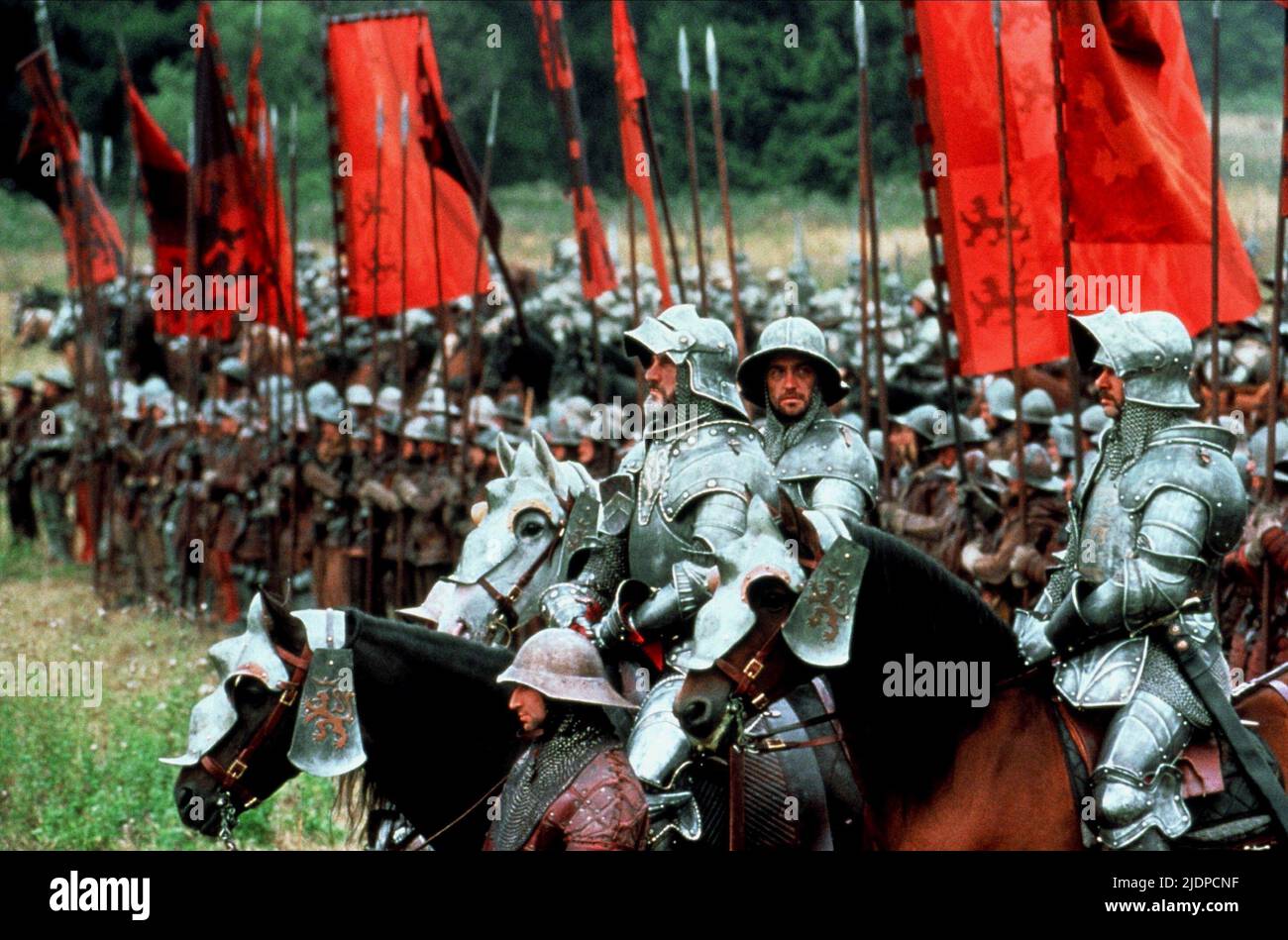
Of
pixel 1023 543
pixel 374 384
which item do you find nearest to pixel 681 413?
pixel 1023 543

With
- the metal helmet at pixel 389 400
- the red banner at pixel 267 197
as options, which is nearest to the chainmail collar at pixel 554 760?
the red banner at pixel 267 197

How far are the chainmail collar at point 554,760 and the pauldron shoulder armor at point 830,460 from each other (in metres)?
1.83

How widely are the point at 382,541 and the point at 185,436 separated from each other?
4.13m

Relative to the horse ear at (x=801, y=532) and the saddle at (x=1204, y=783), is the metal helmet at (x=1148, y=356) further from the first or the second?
the horse ear at (x=801, y=532)

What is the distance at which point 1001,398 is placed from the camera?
15.0 m

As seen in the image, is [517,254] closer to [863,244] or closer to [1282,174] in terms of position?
[863,244]

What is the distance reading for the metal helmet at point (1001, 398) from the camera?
14.8 metres

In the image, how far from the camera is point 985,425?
48.7 feet

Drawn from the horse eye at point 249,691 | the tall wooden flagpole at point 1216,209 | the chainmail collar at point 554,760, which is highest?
the tall wooden flagpole at point 1216,209

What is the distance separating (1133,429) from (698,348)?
1617 mm

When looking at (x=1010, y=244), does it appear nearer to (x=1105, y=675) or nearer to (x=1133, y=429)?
(x=1133, y=429)

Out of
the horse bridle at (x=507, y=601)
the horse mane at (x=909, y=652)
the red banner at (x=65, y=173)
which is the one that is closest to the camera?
the horse mane at (x=909, y=652)

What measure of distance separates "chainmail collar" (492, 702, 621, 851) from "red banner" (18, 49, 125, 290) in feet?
49.5
